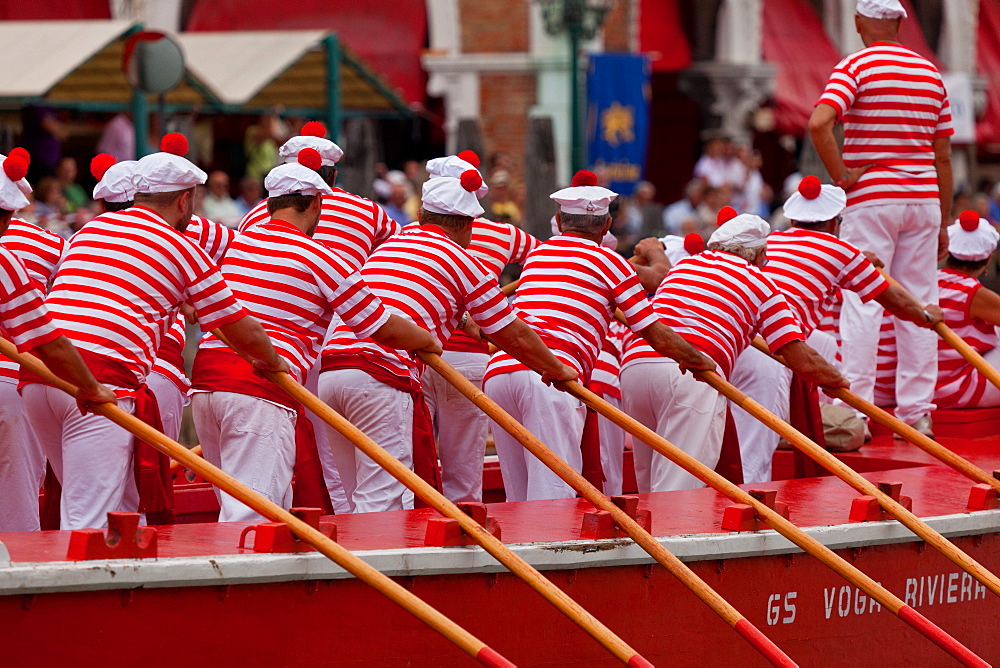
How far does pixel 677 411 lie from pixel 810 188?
4.21 feet

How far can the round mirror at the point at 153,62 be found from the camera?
38.8ft

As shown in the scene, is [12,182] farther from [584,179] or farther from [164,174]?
[584,179]

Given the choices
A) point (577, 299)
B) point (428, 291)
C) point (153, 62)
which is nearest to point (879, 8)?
point (577, 299)

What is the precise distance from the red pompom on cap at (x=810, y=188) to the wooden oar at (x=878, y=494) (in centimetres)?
143

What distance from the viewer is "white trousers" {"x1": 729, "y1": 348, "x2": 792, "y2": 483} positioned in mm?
8547

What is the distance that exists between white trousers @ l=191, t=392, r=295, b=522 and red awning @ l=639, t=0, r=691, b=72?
656 inches

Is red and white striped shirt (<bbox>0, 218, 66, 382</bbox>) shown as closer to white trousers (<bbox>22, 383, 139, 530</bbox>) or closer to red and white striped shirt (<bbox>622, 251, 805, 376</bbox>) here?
white trousers (<bbox>22, 383, 139, 530</bbox>)

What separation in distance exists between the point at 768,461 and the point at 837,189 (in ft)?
4.38

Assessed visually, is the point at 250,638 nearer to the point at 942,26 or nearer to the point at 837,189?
the point at 837,189

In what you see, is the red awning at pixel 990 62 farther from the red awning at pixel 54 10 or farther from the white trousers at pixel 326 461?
the white trousers at pixel 326 461

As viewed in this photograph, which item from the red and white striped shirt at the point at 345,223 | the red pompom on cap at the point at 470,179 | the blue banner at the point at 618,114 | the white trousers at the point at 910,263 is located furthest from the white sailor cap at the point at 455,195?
the blue banner at the point at 618,114

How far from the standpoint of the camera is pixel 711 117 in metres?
23.7

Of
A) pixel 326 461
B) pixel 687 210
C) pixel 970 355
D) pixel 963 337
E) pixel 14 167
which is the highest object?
pixel 14 167

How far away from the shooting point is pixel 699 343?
7.77 metres
